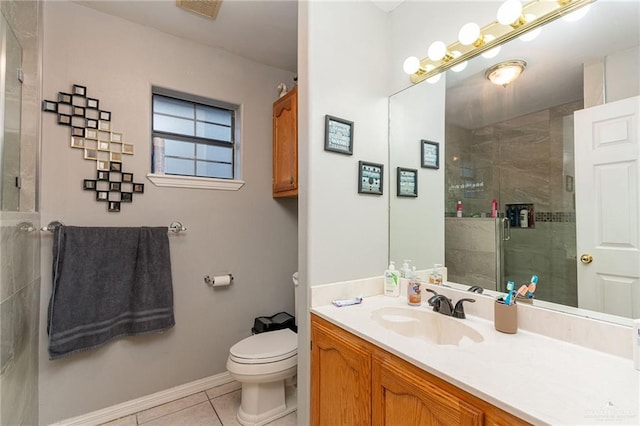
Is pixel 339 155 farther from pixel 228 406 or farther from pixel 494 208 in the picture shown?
pixel 228 406

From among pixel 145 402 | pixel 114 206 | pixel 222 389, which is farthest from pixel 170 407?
pixel 114 206

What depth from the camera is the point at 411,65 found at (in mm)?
1520

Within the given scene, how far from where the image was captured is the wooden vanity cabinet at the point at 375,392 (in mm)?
726

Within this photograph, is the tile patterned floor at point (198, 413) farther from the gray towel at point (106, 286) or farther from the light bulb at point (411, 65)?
the light bulb at point (411, 65)

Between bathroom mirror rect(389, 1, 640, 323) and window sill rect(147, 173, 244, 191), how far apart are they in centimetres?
153

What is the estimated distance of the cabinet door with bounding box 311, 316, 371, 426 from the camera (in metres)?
1.03

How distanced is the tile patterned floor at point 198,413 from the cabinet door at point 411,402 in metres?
1.10

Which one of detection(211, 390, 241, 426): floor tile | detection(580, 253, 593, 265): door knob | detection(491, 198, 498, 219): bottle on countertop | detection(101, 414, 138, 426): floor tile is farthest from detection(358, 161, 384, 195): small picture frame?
detection(101, 414, 138, 426): floor tile

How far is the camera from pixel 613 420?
1.90ft

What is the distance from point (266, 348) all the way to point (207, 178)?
1.27 metres

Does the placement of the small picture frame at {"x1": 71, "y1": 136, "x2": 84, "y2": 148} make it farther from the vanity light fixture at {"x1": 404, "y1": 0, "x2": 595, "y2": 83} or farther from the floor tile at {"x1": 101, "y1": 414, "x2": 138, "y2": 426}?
the vanity light fixture at {"x1": 404, "y1": 0, "x2": 595, "y2": 83}

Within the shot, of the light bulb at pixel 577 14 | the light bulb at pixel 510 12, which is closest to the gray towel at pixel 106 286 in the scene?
the light bulb at pixel 510 12

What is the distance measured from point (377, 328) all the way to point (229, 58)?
7.37 feet

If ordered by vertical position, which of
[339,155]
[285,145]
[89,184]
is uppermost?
[285,145]
